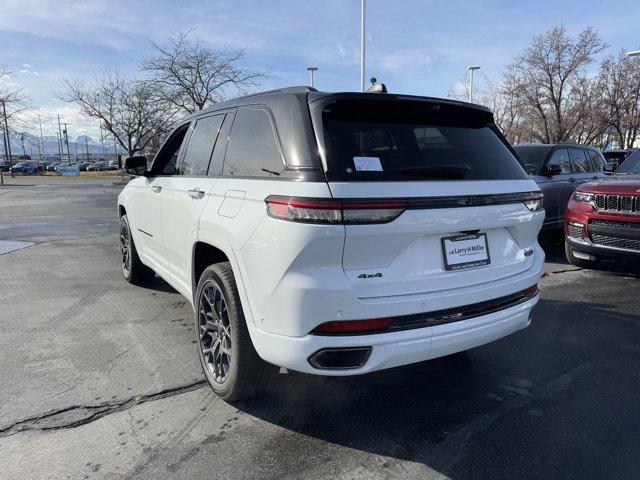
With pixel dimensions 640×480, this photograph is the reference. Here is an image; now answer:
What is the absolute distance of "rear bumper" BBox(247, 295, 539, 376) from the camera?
2.47 metres

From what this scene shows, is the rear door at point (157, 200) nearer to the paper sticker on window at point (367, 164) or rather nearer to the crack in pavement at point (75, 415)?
the crack in pavement at point (75, 415)

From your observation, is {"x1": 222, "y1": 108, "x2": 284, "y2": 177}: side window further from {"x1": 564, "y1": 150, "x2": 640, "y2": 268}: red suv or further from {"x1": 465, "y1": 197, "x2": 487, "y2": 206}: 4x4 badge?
{"x1": 564, "y1": 150, "x2": 640, "y2": 268}: red suv

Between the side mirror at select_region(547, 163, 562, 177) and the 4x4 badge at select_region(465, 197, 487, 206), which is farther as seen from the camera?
the side mirror at select_region(547, 163, 562, 177)

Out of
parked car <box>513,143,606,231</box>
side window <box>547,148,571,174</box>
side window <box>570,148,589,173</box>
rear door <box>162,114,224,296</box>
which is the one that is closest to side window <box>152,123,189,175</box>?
rear door <box>162,114,224,296</box>

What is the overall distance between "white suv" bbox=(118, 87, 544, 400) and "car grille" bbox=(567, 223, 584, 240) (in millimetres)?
3269

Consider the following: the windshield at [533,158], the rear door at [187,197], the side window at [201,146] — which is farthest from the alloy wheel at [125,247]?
the windshield at [533,158]

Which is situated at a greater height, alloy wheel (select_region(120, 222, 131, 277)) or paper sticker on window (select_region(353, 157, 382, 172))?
paper sticker on window (select_region(353, 157, 382, 172))

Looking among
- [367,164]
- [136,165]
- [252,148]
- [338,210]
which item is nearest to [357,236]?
[338,210]

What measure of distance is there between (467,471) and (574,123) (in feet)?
88.7

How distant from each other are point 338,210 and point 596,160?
9.47 m

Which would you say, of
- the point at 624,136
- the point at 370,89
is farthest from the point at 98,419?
the point at 624,136

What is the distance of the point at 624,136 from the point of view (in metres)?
31.3

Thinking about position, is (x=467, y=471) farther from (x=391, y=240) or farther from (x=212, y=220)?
(x=212, y=220)

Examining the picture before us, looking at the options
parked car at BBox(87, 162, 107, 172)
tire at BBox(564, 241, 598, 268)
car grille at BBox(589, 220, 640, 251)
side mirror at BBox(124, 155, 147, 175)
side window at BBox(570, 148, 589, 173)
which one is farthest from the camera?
parked car at BBox(87, 162, 107, 172)
